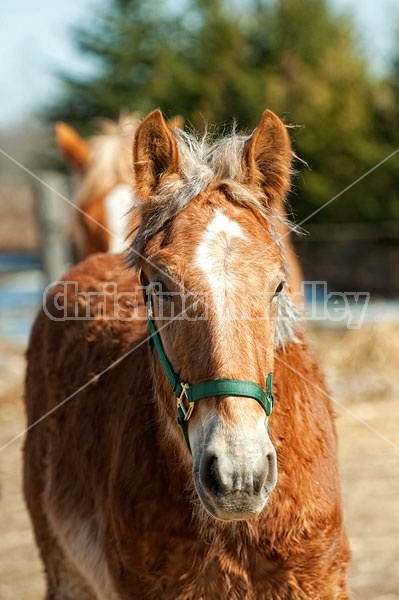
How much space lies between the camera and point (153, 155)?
260cm

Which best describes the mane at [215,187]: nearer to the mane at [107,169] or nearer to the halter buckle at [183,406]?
the halter buckle at [183,406]

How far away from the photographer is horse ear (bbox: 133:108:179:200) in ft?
8.33

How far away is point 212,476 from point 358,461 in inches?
173

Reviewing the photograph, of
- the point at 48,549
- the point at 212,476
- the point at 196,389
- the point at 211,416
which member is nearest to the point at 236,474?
the point at 212,476

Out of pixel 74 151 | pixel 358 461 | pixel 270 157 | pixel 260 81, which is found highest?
pixel 260 81

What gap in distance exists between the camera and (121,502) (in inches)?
103

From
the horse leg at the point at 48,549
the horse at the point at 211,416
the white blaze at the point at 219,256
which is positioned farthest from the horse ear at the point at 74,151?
the white blaze at the point at 219,256

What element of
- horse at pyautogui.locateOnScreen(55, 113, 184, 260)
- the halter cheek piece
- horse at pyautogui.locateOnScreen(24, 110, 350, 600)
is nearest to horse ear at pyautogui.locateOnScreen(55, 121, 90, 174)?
horse at pyautogui.locateOnScreen(55, 113, 184, 260)

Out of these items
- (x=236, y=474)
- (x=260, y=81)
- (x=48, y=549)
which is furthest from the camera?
(x=260, y=81)

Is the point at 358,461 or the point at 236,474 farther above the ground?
the point at 236,474

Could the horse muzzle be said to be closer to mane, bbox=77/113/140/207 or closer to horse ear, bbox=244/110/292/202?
horse ear, bbox=244/110/292/202

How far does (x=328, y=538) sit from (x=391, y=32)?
12.9 m

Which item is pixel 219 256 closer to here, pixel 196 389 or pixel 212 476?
pixel 196 389

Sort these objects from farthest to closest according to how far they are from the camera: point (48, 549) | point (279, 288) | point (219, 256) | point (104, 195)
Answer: point (104, 195), point (48, 549), point (279, 288), point (219, 256)
